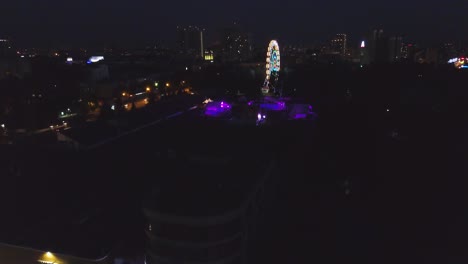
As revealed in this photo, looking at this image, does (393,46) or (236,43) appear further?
(236,43)

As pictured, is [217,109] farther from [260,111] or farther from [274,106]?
[274,106]

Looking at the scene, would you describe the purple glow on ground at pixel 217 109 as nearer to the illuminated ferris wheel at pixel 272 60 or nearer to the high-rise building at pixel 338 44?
the illuminated ferris wheel at pixel 272 60

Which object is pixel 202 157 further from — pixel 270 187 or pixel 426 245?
pixel 426 245

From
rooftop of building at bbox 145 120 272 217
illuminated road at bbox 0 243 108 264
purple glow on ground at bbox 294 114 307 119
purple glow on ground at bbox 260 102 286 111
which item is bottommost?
illuminated road at bbox 0 243 108 264

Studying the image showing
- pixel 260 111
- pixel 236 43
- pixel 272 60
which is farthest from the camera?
pixel 236 43

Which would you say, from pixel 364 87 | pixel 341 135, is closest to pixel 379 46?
pixel 364 87

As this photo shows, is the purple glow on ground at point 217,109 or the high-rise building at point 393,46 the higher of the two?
the high-rise building at point 393,46

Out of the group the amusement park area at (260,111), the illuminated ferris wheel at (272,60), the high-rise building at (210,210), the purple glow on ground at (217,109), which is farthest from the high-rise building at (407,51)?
the high-rise building at (210,210)

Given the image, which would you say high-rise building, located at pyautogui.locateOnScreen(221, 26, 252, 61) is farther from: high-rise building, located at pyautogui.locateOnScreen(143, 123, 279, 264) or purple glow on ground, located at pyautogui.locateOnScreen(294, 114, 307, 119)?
high-rise building, located at pyautogui.locateOnScreen(143, 123, 279, 264)

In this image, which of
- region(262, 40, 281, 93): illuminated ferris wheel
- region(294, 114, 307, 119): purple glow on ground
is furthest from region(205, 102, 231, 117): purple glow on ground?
region(262, 40, 281, 93): illuminated ferris wheel

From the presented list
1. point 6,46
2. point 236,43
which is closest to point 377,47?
point 236,43

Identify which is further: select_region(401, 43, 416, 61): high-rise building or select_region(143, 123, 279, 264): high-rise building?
select_region(401, 43, 416, 61): high-rise building
